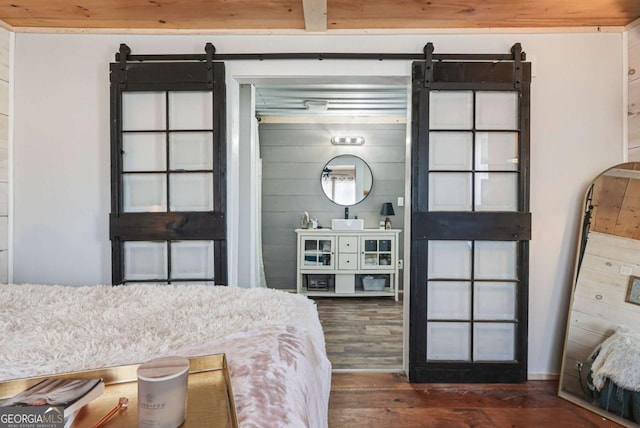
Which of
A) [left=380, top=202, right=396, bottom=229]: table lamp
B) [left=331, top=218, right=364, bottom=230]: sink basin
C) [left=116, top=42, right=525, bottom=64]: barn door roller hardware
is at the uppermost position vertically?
[left=116, top=42, right=525, bottom=64]: barn door roller hardware

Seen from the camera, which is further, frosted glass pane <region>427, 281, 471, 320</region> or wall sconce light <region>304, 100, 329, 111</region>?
wall sconce light <region>304, 100, 329, 111</region>

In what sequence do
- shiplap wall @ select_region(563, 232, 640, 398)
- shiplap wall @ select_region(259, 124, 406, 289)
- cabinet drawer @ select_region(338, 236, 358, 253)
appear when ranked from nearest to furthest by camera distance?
shiplap wall @ select_region(563, 232, 640, 398) → cabinet drawer @ select_region(338, 236, 358, 253) → shiplap wall @ select_region(259, 124, 406, 289)

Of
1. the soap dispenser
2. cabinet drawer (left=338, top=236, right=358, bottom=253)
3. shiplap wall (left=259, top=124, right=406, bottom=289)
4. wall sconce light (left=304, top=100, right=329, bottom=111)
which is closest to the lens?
wall sconce light (left=304, top=100, right=329, bottom=111)

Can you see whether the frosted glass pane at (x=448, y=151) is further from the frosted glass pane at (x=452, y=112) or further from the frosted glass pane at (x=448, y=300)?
the frosted glass pane at (x=448, y=300)

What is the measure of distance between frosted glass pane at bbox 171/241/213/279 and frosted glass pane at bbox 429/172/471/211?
1546 millimetres

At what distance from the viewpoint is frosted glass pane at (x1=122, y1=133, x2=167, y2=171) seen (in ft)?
7.31

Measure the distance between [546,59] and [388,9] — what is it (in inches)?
44.9

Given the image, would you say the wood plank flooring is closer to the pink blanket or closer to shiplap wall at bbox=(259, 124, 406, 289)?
shiplap wall at bbox=(259, 124, 406, 289)

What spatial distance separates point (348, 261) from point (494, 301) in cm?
219

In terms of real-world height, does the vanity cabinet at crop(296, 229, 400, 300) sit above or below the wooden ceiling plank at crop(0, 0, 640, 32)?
below

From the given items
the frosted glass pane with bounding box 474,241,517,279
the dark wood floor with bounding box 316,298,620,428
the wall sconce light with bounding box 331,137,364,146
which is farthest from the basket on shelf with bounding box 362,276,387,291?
the frosted glass pane with bounding box 474,241,517,279

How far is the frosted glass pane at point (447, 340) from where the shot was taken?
89.5 inches

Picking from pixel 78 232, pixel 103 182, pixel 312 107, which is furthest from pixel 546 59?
pixel 78 232

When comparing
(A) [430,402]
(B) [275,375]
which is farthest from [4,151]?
(A) [430,402]
